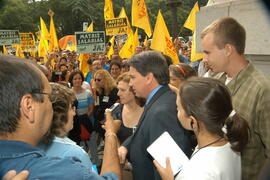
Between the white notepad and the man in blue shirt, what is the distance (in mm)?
744

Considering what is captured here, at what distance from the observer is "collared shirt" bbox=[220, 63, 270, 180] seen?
2106 mm

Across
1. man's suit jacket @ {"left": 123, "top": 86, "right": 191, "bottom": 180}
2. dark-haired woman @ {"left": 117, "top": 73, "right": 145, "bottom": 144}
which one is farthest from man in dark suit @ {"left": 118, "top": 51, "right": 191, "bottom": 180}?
dark-haired woman @ {"left": 117, "top": 73, "right": 145, "bottom": 144}

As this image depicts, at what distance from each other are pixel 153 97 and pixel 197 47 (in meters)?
1.32

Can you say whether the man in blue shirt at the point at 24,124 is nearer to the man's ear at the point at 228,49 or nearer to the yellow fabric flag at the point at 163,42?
the man's ear at the point at 228,49

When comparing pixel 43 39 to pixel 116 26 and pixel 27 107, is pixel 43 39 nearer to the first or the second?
pixel 116 26

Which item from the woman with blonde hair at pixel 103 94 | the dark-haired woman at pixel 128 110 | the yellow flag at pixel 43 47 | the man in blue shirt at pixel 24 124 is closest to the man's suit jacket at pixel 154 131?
the dark-haired woman at pixel 128 110

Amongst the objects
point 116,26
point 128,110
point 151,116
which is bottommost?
point 128,110

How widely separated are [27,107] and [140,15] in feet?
29.1

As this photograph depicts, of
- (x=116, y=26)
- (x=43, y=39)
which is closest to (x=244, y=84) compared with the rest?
(x=116, y=26)

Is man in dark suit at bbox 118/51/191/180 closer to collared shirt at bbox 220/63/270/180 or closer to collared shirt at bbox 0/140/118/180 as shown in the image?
collared shirt at bbox 220/63/270/180

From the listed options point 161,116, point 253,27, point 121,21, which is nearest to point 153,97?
point 161,116

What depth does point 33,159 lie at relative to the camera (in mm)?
1220

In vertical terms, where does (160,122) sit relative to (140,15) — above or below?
below

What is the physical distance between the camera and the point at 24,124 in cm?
131
